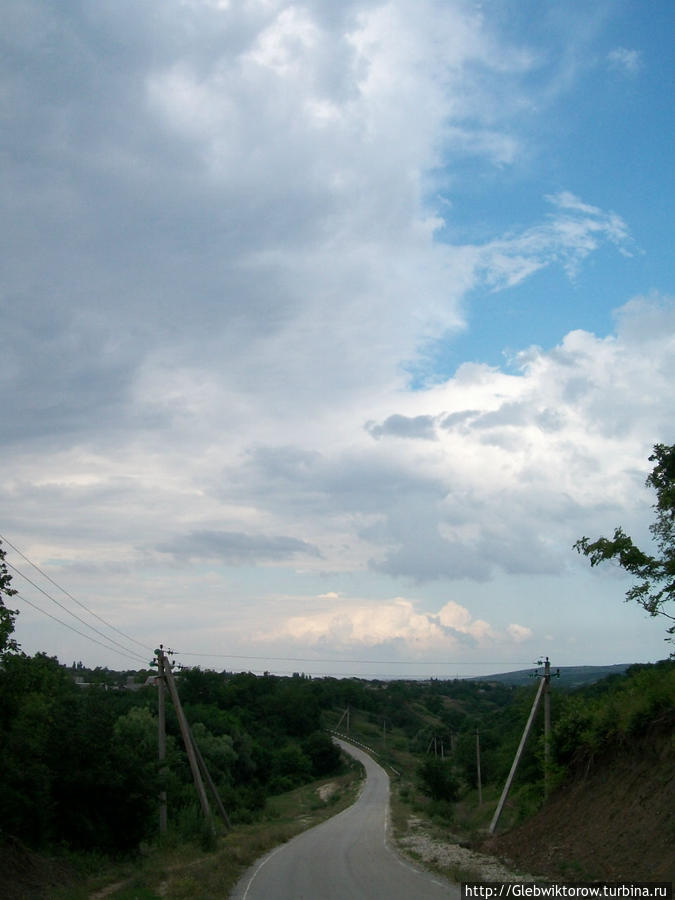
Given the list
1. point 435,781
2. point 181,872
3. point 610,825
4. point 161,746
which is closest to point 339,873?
point 181,872

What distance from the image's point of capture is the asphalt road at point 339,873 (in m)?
15.9

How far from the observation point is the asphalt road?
15945 mm

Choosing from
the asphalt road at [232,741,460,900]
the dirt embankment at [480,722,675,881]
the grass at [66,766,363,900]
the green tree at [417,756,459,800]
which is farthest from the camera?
the green tree at [417,756,459,800]

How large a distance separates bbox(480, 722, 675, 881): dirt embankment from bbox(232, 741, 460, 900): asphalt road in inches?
124

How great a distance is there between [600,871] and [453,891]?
335cm

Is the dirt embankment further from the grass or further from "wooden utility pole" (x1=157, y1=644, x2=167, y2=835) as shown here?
"wooden utility pole" (x1=157, y1=644, x2=167, y2=835)

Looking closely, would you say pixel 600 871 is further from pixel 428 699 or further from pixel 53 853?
pixel 428 699

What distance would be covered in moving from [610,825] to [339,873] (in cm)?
691

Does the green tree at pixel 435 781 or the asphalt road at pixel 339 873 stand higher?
the asphalt road at pixel 339 873

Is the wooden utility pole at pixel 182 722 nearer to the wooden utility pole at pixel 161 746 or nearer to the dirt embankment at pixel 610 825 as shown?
the wooden utility pole at pixel 161 746

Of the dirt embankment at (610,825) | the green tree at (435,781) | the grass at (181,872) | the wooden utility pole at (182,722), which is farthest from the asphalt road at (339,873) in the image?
the green tree at (435,781)

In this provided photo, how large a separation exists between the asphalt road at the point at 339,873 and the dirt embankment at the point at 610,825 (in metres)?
3.15

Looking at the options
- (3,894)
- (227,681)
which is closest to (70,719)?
(3,894)

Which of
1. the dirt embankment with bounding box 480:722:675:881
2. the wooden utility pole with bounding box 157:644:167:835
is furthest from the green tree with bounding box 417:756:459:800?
the dirt embankment with bounding box 480:722:675:881
